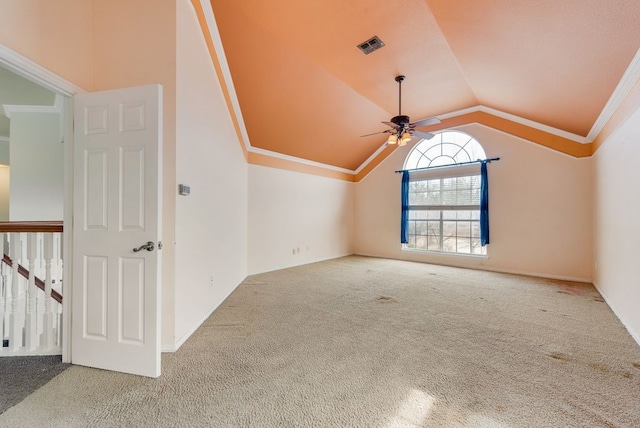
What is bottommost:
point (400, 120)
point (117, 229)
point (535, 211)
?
point (117, 229)

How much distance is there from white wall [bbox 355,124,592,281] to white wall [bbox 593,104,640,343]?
0.47m

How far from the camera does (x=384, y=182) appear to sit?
645cm

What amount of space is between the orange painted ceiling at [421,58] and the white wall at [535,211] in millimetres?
545

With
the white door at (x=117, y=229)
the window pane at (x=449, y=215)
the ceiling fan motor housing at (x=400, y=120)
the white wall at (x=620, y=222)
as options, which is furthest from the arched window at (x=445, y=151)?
the white door at (x=117, y=229)

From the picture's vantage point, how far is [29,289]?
2.10 m

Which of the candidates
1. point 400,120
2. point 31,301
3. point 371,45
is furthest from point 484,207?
point 31,301

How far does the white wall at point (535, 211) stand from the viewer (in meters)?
4.22

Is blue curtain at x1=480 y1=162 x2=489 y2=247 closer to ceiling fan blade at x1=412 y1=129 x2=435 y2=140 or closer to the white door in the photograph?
ceiling fan blade at x1=412 y1=129 x2=435 y2=140

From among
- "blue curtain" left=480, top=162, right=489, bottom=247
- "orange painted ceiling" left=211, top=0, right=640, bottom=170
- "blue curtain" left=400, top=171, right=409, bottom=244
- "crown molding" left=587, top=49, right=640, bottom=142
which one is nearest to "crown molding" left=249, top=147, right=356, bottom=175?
"orange painted ceiling" left=211, top=0, right=640, bottom=170

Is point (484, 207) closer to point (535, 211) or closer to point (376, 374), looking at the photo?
point (535, 211)

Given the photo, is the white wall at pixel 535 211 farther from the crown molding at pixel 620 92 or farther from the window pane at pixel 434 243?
the crown molding at pixel 620 92

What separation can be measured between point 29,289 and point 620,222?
227 inches

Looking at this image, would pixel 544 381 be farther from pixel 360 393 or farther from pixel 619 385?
pixel 360 393

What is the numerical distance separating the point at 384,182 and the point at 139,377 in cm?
582
